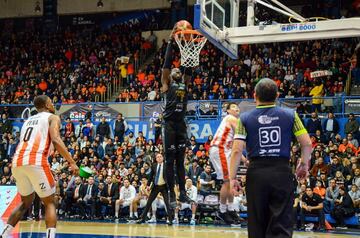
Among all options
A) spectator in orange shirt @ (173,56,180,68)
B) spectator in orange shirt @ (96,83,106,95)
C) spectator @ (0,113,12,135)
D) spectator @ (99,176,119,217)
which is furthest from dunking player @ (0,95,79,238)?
spectator in orange shirt @ (96,83,106,95)

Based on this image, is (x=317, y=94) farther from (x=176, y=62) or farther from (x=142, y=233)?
(x=142, y=233)

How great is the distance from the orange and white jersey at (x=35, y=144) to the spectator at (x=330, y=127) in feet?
43.4

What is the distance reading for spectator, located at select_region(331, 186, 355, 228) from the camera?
17.3 meters

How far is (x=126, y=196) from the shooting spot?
20.0 meters

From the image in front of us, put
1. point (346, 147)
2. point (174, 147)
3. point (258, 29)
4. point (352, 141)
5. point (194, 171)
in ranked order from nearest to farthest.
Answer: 1. point (174, 147)
2. point (258, 29)
3. point (346, 147)
4. point (352, 141)
5. point (194, 171)

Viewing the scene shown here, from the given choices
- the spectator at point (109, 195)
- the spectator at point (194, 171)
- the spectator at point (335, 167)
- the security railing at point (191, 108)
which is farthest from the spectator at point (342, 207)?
the spectator at point (109, 195)

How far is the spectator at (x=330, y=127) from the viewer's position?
20.3 m

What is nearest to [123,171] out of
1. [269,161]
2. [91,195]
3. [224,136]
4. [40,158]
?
[91,195]

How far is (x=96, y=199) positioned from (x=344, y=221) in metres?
8.07

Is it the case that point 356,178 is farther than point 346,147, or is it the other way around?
point 346,147

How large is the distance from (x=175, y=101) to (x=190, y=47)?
2.40m

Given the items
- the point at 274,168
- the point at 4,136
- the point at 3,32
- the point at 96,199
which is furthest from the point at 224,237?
the point at 3,32

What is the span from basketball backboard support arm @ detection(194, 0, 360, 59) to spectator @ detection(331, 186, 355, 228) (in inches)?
239

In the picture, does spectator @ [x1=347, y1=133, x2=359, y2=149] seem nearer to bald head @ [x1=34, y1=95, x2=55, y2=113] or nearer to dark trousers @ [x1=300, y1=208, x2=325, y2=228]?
dark trousers @ [x1=300, y1=208, x2=325, y2=228]
